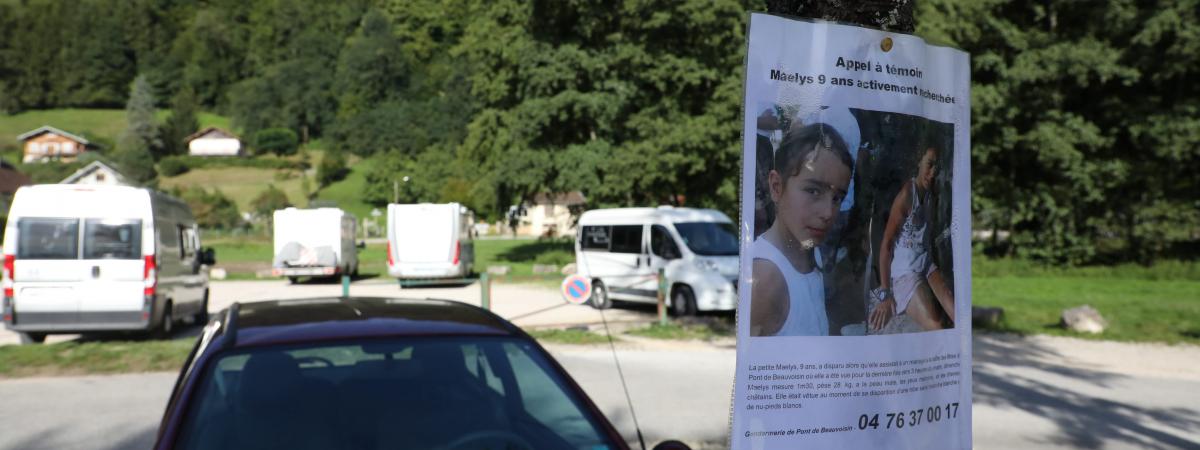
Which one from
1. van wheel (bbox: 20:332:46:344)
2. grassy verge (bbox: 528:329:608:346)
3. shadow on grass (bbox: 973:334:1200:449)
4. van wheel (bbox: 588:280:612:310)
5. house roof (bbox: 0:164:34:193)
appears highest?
house roof (bbox: 0:164:34:193)

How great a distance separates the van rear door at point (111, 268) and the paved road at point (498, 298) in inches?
83.2

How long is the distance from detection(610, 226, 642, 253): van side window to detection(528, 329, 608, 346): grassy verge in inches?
216

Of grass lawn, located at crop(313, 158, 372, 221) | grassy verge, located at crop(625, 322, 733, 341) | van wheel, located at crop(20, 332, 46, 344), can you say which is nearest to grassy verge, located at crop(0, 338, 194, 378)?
van wheel, located at crop(20, 332, 46, 344)

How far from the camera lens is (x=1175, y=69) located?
28.3 meters

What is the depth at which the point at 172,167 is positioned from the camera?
347ft

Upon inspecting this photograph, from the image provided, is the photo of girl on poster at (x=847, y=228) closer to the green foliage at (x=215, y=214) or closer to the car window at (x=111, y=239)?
the car window at (x=111, y=239)

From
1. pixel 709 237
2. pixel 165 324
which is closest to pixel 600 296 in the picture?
pixel 709 237

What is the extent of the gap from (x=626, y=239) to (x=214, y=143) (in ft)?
386

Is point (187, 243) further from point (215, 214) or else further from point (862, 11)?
point (215, 214)

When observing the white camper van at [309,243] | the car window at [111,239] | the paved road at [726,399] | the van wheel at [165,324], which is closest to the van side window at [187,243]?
the van wheel at [165,324]

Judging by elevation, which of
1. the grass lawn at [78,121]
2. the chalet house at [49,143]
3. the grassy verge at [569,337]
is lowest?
the grassy verge at [569,337]

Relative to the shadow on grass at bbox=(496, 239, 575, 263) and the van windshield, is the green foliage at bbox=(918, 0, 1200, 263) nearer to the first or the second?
the van windshield

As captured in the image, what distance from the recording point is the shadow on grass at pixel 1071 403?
7312mm

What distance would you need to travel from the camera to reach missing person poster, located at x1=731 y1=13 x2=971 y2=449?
2.71 metres
